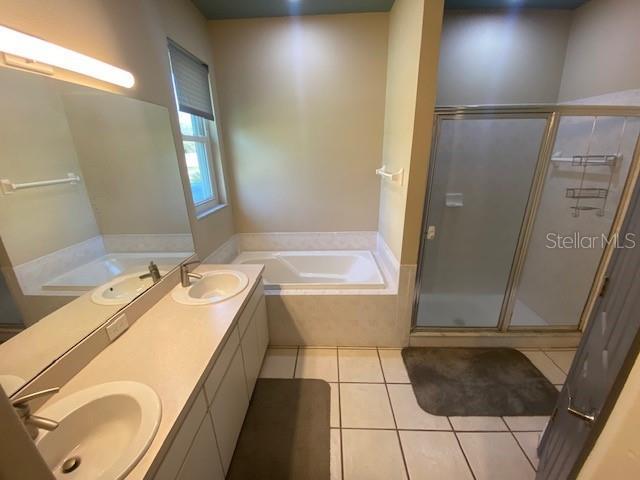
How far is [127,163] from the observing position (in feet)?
4.32

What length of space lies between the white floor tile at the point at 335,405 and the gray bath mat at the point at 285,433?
3cm

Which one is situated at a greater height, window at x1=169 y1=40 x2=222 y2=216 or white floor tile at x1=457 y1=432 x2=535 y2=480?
window at x1=169 y1=40 x2=222 y2=216

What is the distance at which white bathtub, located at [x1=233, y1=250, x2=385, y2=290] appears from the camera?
8.79 feet

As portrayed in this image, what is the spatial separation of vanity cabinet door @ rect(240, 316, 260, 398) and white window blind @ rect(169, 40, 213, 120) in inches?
65.1

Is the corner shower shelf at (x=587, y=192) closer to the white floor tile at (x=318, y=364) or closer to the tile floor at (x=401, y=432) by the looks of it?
the tile floor at (x=401, y=432)

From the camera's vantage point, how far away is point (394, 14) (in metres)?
2.10

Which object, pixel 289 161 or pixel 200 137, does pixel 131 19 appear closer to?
pixel 200 137

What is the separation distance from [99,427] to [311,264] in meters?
2.10

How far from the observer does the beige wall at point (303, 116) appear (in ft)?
7.63

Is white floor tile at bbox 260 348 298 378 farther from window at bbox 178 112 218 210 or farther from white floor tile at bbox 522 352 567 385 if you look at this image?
white floor tile at bbox 522 352 567 385

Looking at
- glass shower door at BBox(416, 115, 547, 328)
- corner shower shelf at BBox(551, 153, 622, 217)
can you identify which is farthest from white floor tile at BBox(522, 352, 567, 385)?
corner shower shelf at BBox(551, 153, 622, 217)

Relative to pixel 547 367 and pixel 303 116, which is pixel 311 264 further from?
pixel 547 367

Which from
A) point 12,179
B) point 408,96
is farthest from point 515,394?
point 12,179

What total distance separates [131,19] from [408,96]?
5.39 ft
